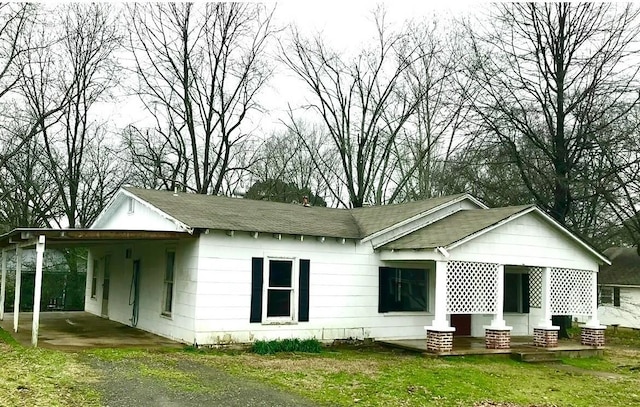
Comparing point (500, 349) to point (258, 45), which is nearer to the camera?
point (500, 349)

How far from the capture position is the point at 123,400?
811 cm

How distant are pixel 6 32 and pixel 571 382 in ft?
66.0

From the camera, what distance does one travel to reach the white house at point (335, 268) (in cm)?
1377

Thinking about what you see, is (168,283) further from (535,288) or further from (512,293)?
(535,288)

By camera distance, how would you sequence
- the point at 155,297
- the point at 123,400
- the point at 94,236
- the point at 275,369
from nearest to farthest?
the point at 123,400
the point at 275,369
the point at 94,236
the point at 155,297

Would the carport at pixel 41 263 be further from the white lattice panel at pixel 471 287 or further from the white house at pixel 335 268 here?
the white lattice panel at pixel 471 287

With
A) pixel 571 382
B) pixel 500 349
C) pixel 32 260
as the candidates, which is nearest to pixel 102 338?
pixel 500 349

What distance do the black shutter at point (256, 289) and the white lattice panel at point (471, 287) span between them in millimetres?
4426

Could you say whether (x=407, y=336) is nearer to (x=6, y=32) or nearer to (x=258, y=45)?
(x=6, y=32)

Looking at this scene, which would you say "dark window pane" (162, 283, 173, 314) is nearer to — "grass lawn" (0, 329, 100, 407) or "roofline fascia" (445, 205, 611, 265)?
"grass lawn" (0, 329, 100, 407)

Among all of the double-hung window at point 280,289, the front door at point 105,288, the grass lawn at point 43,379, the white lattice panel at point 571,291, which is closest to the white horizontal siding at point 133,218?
the front door at point 105,288

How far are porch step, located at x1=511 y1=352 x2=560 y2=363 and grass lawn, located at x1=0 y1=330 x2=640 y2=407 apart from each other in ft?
Result: 0.98

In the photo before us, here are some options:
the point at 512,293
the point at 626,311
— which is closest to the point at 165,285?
the point at 512,293

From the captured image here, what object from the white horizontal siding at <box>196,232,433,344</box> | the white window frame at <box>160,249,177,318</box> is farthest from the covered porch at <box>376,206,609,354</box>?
the white window frame at <box>160,249,177,318</box>
